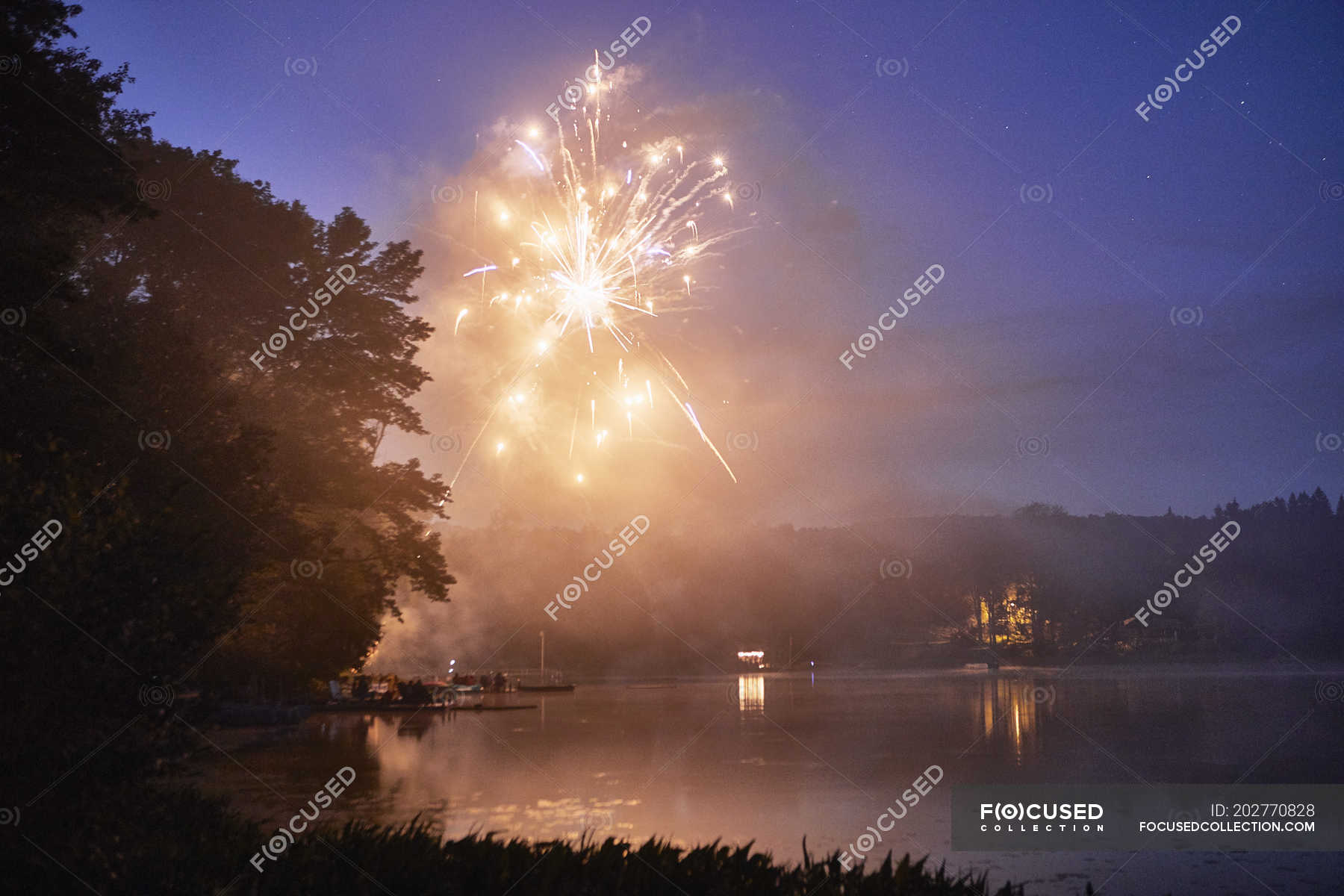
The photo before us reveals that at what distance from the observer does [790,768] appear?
26.0 m

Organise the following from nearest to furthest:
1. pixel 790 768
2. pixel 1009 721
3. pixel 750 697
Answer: pixel 790 768 → pixel 1009 721 → pixel 750 697

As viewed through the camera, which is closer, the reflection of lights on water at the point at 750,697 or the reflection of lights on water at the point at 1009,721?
the reflection of lights on water at the point at 1009,721

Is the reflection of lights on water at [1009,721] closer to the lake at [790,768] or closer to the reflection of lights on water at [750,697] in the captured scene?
the lake at [790,768]

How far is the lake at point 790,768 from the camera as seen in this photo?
610 inches

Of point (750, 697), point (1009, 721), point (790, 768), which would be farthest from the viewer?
point (750, 697)

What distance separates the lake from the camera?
15.5 metres

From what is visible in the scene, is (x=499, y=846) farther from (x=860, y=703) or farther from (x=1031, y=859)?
(x=860, y=703)

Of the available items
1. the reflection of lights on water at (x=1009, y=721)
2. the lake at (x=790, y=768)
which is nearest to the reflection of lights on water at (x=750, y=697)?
the lake at (x=790, y=768)

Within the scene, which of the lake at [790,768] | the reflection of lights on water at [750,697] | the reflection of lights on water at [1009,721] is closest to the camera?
the lake at [790,768]

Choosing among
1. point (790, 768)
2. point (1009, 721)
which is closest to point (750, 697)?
point (1009, 721)

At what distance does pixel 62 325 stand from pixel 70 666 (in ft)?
30.4

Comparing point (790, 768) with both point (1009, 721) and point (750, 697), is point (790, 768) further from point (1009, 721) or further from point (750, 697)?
point (750, 697)

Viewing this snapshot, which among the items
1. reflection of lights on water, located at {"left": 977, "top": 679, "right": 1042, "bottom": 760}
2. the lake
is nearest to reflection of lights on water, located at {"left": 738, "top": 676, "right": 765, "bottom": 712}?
the lake

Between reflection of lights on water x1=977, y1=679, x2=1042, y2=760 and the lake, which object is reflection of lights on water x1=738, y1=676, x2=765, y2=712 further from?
reflection of lights on water x1=977, y1=679, x2=1042, y2=760
